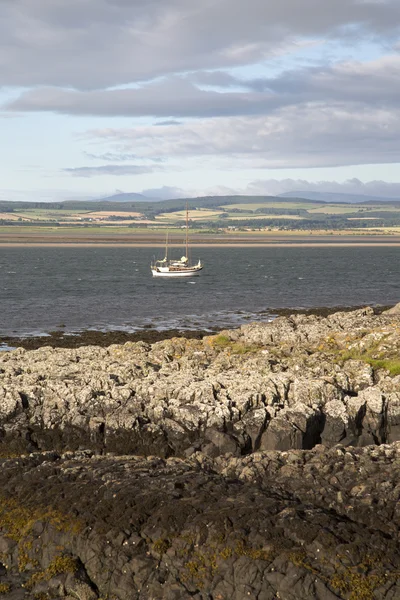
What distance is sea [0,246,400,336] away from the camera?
48406 millimetres

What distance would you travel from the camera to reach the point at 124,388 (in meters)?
22.5

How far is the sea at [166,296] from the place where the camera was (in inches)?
1906

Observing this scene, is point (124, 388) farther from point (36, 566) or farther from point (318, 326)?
point (318, 326)

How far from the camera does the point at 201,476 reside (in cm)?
1641

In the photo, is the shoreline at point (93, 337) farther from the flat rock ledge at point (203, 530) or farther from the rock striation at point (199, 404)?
the flat rock ledge at point (203, 530)

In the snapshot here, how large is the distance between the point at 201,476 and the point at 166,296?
49874 millimetres

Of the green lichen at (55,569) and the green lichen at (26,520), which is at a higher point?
the green lichen at (26,520)

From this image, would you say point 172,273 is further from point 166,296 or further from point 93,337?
point 93,337

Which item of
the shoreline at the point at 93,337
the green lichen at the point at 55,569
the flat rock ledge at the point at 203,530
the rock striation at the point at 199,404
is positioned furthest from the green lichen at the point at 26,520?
the shoreline at the point at 93,337

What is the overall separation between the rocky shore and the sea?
2029cm

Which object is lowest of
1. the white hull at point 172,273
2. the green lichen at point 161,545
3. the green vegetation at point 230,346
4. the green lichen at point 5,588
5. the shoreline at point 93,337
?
the white hull at point 172,273

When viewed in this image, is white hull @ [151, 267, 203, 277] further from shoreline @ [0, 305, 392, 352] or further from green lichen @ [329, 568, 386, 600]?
green lichen @ [329, 568, 386, 600]

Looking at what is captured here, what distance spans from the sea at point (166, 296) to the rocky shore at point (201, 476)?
20.3 m

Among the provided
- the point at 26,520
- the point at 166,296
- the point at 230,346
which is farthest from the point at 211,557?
the point at 166,296
